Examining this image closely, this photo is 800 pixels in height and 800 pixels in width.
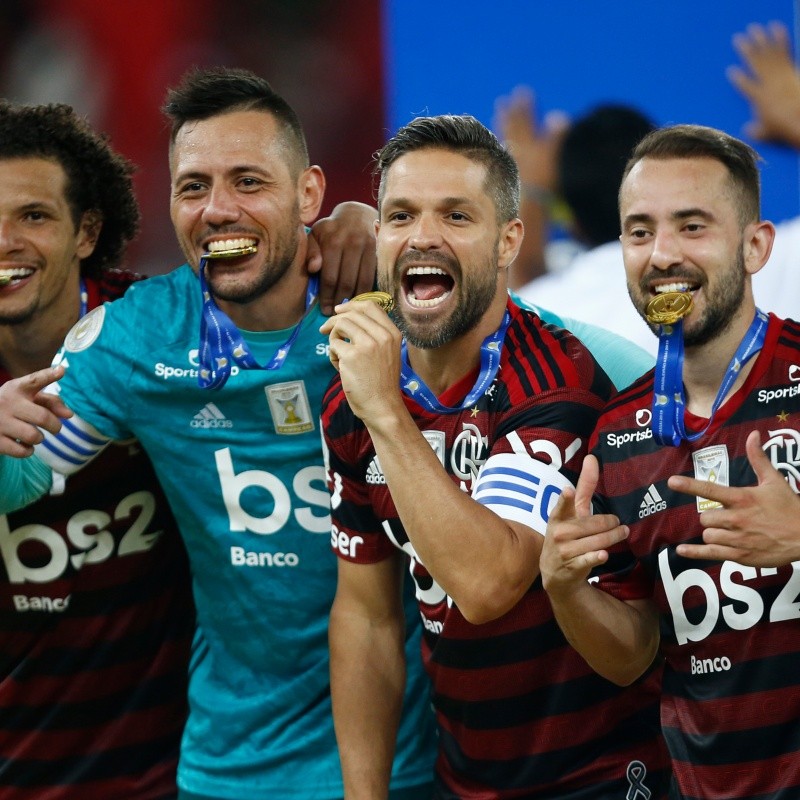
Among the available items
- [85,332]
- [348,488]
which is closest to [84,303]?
[85,332]

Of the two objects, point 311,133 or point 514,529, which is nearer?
point 514,529

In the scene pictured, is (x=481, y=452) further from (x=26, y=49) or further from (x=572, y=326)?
(x=26, y=49)

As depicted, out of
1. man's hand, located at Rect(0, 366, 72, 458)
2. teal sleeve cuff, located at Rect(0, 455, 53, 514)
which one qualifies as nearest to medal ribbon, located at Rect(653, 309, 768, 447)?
man's hand, located at Rect(0, 366, 72, 458)

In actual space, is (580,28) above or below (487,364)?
above

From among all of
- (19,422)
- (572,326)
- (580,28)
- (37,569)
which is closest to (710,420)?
(572,326)

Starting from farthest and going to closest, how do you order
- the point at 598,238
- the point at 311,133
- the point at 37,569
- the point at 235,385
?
the point at 311,133, the point at 598,238, the point at 37,569, the point at 235,385

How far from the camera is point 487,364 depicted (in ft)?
9.30

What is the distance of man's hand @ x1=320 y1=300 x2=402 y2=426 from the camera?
266 cm

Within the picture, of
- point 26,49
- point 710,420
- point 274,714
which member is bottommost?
point 274,714

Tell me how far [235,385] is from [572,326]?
786 mm

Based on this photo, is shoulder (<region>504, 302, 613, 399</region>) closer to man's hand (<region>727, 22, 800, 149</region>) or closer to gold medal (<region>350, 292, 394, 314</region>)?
gold medal (<region>350, 292, 394, 314</region>)

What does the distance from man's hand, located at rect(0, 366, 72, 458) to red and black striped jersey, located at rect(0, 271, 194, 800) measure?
0.49 meters

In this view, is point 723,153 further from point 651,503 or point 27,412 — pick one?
point 27,412

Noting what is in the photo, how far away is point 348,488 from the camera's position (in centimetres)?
303
